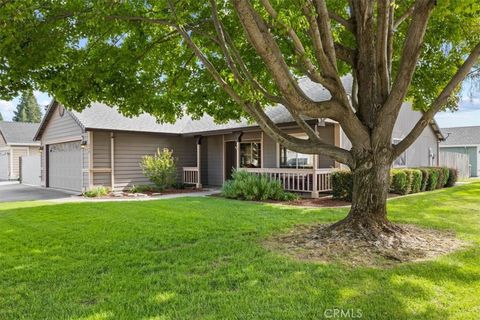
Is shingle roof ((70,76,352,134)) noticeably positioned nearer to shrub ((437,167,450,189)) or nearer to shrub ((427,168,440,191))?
shrub ((427,168,440,191))

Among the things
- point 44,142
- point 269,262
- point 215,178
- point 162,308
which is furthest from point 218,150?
point 162,308

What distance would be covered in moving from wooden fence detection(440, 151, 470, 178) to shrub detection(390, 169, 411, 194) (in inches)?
384

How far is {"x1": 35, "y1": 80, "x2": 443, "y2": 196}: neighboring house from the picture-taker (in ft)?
45.9

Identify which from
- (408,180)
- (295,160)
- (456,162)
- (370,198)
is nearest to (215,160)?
(295,160)

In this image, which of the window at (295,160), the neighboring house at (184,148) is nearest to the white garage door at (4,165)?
the neighboring house at (184,148)

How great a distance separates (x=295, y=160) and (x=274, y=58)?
10.0 meters

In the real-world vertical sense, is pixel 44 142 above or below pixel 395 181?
above

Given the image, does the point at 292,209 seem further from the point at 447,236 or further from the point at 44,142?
the point at 44,142

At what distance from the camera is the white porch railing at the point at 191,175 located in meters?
17.5

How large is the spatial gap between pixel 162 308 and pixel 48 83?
4.95 meters

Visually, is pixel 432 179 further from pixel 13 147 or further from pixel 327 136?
pixel 13 147

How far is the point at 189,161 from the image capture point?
19.2 m

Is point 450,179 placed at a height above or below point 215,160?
below

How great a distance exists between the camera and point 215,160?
60.2 ft
